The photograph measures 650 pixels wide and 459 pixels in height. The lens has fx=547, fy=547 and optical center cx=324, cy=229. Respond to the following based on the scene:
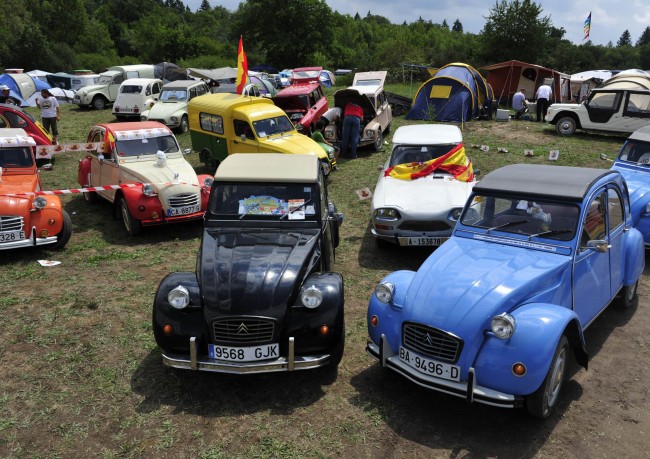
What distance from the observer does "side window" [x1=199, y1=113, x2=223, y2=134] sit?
14.1m

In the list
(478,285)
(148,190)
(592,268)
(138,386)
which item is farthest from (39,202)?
(592,268)

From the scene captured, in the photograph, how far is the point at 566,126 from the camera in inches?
742

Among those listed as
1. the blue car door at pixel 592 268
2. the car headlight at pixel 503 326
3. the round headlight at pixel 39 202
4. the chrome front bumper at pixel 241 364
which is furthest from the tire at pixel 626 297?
the round headlight at pixel 39 202

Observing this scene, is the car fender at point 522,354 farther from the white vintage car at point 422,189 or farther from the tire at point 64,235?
the tire at point 64,235

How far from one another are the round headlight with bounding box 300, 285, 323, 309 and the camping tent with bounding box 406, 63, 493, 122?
16.5 meters

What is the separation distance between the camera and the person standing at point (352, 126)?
1594 cm

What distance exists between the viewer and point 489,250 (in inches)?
222

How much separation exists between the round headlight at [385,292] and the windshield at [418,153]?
17.2 feet

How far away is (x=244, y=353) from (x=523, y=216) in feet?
10.6

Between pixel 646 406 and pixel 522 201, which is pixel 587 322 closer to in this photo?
pixel 646 406

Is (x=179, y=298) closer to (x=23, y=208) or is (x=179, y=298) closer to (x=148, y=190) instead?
(x=23, y=208)

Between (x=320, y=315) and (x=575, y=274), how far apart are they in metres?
2.54

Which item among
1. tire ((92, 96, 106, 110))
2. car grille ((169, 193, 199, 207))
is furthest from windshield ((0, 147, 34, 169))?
tire ((92, 96, 106, 110))

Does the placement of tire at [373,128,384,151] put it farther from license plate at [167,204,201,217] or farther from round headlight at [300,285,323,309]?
round headlight at [300,285,323,309]
